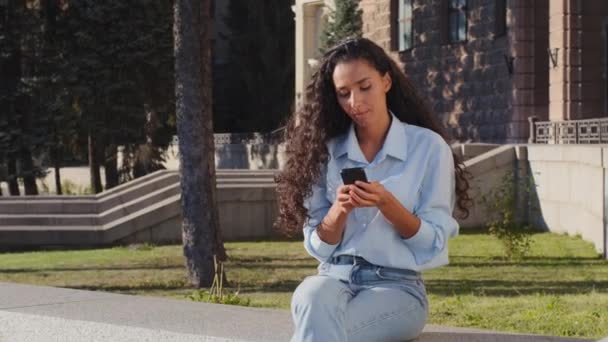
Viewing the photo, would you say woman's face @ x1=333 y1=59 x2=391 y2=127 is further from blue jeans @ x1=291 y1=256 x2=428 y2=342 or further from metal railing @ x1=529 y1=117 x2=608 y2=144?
metal railing @ x1=529 y1=117 x2=608 y2=144

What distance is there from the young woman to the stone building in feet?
56.3

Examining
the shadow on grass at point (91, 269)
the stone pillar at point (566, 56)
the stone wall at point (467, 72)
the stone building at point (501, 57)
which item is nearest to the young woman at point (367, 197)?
the shadow on grass at point (91, 269)

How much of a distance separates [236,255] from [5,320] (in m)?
10.7

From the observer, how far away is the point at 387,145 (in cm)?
536

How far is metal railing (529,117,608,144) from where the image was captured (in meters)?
20.0

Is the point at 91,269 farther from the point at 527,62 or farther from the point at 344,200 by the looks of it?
the point at 527,62

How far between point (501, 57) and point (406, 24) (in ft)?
15.0

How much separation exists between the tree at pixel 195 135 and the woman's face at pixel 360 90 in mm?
8500

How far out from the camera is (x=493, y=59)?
27234 mm

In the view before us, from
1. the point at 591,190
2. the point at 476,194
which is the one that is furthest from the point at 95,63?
the point at 591,190

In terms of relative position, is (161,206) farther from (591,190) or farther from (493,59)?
(493,59)

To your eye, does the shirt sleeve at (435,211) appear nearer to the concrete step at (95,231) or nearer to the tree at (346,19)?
Result: the concrete step at (95,231)

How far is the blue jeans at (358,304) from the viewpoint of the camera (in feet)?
15.9

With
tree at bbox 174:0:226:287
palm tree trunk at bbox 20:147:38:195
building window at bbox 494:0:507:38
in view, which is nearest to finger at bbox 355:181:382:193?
tree at bbox 174:0:226:287
